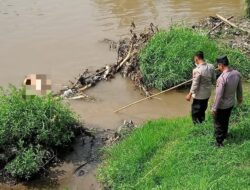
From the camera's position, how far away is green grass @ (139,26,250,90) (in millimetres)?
11281

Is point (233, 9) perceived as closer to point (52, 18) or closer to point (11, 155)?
point (52, 18)

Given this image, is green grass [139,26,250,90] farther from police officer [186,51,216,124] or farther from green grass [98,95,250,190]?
police officer [186,51,216,124]

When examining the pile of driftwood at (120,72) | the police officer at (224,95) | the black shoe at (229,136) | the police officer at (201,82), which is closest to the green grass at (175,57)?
the pile of driftwood at (120,72)

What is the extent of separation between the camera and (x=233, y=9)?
18.6 metres

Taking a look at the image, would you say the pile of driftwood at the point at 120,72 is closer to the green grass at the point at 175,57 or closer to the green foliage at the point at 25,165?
the green grass at the point at 175,57

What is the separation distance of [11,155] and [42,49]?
7128 mm

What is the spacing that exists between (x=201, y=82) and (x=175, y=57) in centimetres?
361

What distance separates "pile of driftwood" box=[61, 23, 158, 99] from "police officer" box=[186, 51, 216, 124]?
3.16m

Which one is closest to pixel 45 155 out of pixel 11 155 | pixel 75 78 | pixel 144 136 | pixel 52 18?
pixel 11 155

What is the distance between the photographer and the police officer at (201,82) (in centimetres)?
783

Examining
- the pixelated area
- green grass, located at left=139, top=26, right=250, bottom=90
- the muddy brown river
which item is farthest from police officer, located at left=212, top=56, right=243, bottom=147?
green grass, located at left=139, top=26, right=250, bottom=90

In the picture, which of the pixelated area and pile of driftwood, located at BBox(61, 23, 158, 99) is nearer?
the pixelated area

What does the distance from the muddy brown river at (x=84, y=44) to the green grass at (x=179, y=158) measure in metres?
0.65

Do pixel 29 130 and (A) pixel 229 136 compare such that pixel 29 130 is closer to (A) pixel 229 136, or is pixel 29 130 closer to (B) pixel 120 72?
(A) pixel 229 136
